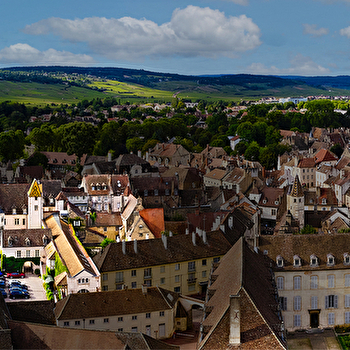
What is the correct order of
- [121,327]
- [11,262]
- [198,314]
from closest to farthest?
1. [121,327]
2. [198,314]
3. [11,262]

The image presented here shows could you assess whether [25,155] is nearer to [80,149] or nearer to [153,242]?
[80,149]

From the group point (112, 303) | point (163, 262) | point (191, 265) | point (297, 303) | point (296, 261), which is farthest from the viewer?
point (191, 265)

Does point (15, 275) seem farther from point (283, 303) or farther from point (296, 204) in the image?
point (296, 204)

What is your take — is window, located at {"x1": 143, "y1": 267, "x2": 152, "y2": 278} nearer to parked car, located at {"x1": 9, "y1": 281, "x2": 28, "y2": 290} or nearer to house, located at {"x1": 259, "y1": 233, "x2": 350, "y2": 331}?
house, located at {"x1": 259, "y1": 233, "x2": 350, "y2": 331}

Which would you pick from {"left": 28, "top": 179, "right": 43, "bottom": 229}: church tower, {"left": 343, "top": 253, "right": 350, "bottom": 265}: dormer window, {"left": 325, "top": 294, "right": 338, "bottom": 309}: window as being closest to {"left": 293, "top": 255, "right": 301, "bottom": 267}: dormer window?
{"left": 325, "top": 294, "right": 338, "bottom": 309}: window

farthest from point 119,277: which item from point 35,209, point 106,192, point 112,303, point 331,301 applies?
point 106,192

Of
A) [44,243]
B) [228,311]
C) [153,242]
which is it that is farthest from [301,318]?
[44,243]
